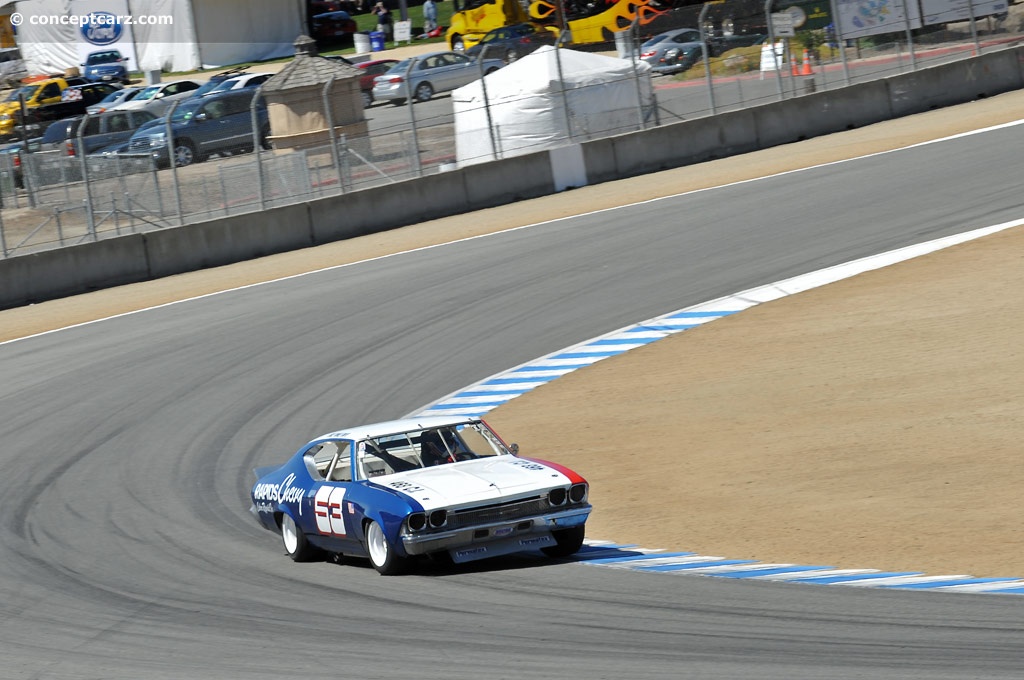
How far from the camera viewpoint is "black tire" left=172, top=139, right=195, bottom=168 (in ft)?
79.9

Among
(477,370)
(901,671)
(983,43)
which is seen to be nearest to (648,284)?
(477,370)

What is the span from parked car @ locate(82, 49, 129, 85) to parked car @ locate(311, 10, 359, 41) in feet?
30.5

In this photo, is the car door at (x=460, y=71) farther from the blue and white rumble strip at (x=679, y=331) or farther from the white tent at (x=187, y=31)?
the blue and white rumble strip at (x=679, y=331)

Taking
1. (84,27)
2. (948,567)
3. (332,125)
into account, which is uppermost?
(84,27)

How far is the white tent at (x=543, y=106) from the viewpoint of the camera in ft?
93.2

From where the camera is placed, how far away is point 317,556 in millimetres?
10008

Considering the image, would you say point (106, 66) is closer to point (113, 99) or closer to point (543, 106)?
point (113, 99)

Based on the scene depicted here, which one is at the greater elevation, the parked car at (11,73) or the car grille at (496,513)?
the parked car at (11,73)

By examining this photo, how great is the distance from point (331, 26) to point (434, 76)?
82.7ft

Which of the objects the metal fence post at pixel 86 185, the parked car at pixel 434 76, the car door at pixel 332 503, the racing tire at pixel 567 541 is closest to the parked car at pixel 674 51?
the parked car at pixel 434 76

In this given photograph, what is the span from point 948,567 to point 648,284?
442 inches

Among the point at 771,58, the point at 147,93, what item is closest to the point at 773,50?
the point at 771,58

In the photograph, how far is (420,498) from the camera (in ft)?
28.6

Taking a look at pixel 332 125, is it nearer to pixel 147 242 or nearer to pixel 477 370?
pixel 147 242
